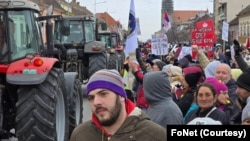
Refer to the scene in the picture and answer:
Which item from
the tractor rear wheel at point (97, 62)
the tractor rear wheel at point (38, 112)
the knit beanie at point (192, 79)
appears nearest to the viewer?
the knit beanie at point (192, 79)

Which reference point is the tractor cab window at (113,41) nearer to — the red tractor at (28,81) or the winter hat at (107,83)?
the red tractor at (28,81)

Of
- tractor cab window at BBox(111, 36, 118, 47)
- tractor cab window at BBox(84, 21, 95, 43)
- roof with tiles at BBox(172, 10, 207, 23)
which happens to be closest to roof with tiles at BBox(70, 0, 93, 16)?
roof with tiles at BBox(172, 10, 207, 23)

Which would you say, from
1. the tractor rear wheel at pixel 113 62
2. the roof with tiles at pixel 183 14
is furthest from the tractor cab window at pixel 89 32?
the roof with tiles at pixel 183 14

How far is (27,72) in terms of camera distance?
656 centimetres

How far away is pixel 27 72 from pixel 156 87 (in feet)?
8.17

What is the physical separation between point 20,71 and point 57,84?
1.83 feet

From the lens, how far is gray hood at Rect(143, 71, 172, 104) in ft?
15.0

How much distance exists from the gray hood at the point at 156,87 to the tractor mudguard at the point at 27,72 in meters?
2.26

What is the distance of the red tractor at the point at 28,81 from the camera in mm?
6453

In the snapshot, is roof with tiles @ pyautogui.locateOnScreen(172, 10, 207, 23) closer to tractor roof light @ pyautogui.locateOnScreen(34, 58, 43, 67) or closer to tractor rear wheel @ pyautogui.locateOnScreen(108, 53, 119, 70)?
tractor rear wheel @ pyautogui.locateOnScreen(108, 53, 119, 70)

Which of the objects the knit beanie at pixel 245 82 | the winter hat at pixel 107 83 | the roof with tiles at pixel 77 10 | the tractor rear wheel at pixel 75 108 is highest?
the roof with tiles at pixel 77 10

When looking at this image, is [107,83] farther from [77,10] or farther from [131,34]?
[77,10]

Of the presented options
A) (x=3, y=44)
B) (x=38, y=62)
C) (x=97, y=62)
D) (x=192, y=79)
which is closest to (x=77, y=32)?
(x=97, y=62)

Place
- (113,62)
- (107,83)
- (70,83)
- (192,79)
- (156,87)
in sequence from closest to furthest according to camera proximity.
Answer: (107,83) < (156,87) < (192,79) < (70,83) < (113,62)
